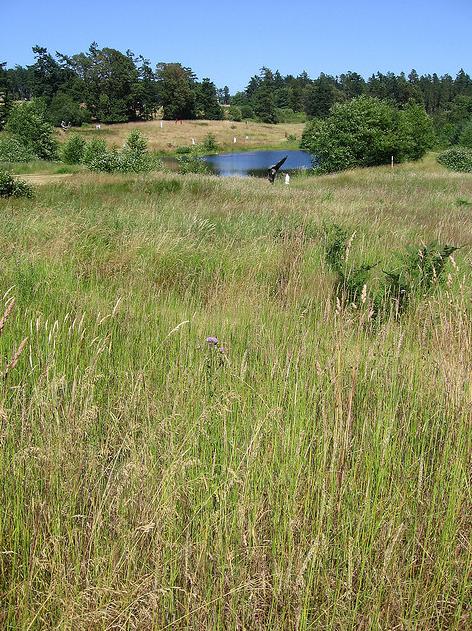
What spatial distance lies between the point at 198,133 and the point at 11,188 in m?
89.9

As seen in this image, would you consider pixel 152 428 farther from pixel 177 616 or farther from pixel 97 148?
pixel 97 148

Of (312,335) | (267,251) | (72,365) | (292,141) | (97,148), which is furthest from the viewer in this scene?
(292,141)

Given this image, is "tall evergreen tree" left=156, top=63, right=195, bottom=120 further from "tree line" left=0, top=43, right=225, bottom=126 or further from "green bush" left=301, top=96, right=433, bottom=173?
"green bush" left=301, top=96, right=433, bottom=173

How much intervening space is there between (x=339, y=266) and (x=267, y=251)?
1.35 m

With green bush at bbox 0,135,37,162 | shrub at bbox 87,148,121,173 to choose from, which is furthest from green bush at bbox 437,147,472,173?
green bush at bbox 0,135,37,162

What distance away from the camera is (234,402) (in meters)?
2.31

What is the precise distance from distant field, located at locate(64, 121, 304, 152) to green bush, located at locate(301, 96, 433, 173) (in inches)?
1462

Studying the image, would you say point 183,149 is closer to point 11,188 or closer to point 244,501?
Result: point 11,188

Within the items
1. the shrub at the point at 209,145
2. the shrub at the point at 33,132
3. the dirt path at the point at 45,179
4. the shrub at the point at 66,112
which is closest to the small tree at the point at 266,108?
the shrub at the point at 209,145

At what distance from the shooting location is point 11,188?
1260 centimetres

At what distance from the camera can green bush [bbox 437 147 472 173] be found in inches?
1571

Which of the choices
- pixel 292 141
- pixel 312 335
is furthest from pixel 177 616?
pixel 292 141

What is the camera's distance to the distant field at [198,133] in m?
81.5

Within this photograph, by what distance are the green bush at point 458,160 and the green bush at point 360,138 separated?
17.0ft
